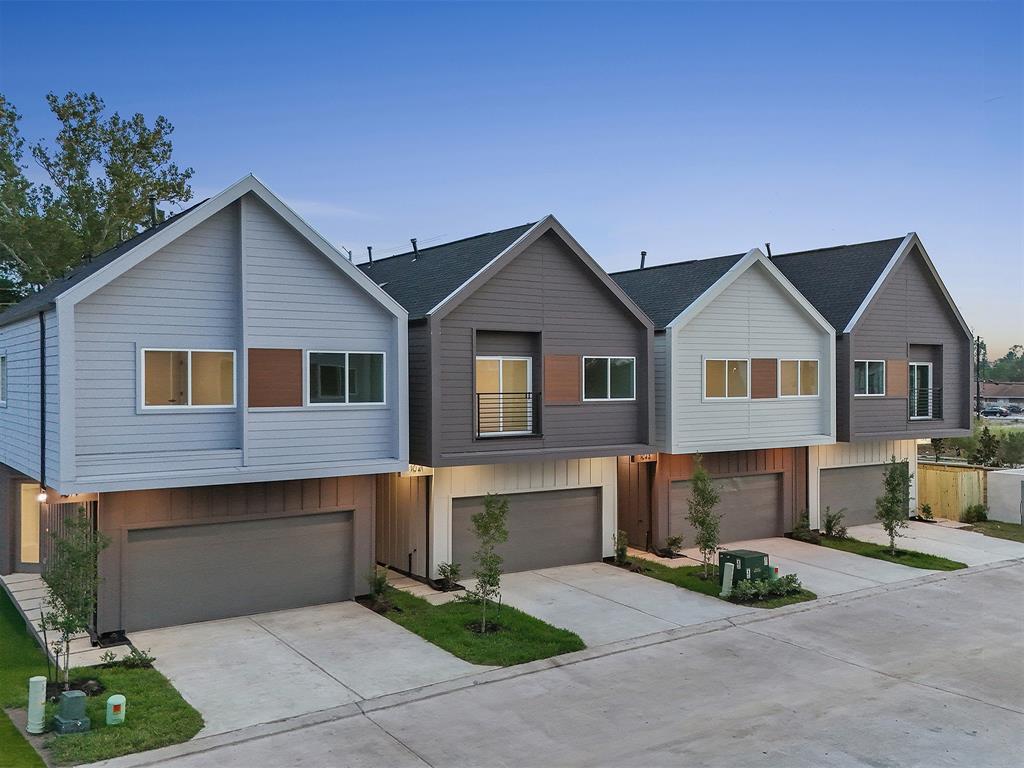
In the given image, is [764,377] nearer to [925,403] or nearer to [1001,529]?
[925,403]

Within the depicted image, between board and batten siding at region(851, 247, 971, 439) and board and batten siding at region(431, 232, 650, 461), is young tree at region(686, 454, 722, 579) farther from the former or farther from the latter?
board and batten siding at region(851, 247, 971, 439)

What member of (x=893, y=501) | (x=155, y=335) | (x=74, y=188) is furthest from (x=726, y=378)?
(x=74, y=188)

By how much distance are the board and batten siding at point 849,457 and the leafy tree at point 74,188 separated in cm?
2778

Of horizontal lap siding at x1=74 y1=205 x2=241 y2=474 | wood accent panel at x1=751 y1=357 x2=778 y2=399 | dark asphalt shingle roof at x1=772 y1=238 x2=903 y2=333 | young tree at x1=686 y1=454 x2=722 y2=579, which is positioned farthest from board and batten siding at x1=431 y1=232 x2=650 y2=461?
dark asphalt shingle roof at x1=772 y1=238 x2=903 y2=333

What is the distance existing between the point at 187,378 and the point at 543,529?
30.0ft

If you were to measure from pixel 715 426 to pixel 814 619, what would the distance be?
6320 mm

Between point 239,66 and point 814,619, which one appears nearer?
point 814,619

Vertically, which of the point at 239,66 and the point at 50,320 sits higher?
the point at 239,66

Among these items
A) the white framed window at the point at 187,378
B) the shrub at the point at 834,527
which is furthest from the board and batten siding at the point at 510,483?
the shrub at the point at 834,527

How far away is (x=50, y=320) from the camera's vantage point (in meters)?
13.6

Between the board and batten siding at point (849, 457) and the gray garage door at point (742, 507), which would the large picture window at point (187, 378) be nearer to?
the gray garage door at point (742, 507)

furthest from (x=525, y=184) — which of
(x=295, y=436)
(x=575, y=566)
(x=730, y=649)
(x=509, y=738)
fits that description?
(x=509, y=738)

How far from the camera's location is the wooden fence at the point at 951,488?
87.9 ft

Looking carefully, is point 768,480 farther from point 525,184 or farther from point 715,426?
point 525,184
